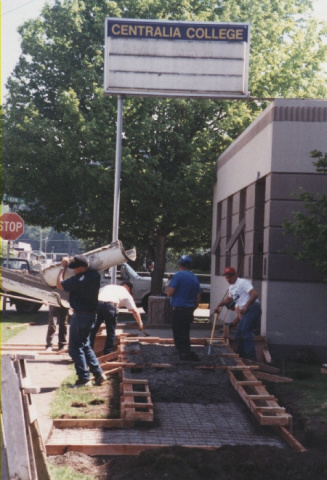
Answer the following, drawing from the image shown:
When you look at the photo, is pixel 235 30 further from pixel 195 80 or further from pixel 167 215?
pixel 167 215

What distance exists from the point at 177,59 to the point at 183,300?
1019 cm

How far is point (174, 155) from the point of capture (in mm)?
31031

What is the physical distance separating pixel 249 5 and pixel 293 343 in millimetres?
20545

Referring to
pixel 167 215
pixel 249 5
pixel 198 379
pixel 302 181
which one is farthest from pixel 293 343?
pixel 249 5

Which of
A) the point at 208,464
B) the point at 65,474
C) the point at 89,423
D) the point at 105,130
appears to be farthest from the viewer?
the point at 105,130

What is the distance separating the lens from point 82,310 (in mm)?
12156

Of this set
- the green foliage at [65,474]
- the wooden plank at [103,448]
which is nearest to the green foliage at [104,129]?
the wooden plank at [103,448]

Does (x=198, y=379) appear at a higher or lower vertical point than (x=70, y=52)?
lower

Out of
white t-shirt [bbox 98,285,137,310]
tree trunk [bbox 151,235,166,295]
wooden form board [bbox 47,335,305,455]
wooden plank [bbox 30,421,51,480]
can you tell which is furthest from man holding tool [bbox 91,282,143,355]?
tree trunk [bbox 151,235,166,295]

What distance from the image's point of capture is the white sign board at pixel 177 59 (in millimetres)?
22312

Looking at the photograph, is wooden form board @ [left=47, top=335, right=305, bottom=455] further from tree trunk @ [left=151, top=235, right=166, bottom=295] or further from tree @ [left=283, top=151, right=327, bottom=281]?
tree trunk @ [left=151, top=235, right=166, bottom=295]

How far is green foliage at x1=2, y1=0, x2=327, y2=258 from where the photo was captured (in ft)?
97.4

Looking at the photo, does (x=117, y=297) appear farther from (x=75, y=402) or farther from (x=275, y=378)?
(x=75, y=402)

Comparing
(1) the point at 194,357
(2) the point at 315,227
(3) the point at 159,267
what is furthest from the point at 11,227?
(1) the point at 194,357
